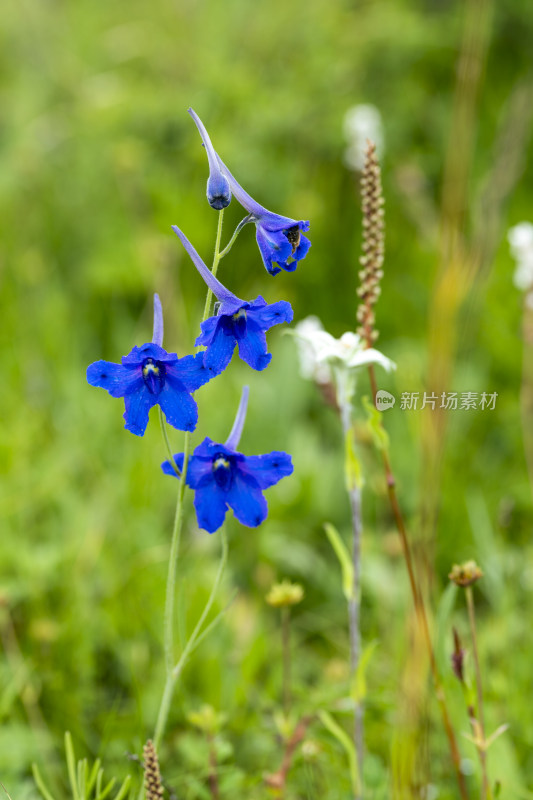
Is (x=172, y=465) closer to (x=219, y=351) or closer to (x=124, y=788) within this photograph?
(x=219, y=351)

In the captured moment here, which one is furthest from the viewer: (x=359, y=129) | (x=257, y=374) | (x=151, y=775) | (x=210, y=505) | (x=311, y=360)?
(x=359, y=129)

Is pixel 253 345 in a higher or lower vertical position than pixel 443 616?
higher

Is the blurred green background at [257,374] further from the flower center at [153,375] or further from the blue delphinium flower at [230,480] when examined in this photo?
the flower center at [153,375]

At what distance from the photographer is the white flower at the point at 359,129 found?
3.50 m

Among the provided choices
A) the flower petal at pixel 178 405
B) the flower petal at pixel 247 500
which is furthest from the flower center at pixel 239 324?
the flower petal at pixel 247 500

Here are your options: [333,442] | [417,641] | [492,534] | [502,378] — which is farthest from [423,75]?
[417,641]

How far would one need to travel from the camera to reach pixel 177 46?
4855mm

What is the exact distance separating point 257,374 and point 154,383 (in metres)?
2.23

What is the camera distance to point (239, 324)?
3.53 feet

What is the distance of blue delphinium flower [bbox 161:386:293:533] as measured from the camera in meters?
1.13

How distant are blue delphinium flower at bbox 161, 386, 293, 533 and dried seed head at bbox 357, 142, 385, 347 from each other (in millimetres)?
290

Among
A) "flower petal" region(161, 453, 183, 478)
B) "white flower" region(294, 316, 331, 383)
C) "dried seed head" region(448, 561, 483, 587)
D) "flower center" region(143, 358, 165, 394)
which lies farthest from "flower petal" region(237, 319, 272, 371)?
"white flower" region(294, 316, 331, 383)

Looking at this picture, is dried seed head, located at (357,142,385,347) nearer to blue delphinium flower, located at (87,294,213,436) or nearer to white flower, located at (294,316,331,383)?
blue delphinium flower, located at (87,294,213,436)

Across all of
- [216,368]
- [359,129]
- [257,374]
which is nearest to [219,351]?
[216,368]
